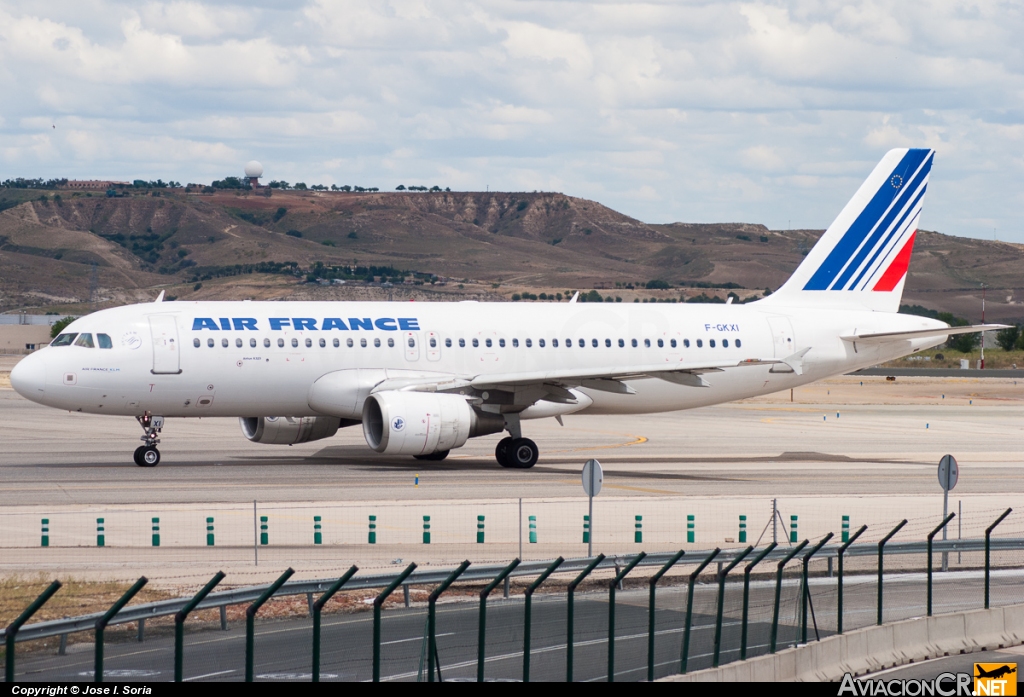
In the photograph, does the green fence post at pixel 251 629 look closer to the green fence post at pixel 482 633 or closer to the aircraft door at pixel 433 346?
the green fence post at pixel 482 633

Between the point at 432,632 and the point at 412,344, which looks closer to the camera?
the point at 432,632

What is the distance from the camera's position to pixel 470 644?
550 inches

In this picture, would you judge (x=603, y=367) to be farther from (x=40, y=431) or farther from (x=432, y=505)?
(x=40, y=431)

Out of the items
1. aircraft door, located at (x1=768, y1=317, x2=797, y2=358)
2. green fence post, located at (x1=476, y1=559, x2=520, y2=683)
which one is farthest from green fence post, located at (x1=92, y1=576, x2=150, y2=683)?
aircraft door, located at (x1=768, y1=317, x2=797, y2=358)

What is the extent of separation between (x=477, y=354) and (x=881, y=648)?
24.1m

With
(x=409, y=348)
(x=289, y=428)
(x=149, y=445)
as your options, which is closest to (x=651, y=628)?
(x=409, y=348)

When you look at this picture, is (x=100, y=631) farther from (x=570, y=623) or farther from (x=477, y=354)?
(x=477, y=354)

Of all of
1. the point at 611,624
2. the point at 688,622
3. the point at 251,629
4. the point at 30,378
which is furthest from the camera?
the point at 30,378

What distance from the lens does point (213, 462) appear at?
Answer: 4131cm

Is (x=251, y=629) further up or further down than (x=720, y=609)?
further up

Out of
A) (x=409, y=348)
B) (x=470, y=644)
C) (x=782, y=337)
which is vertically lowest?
(x=470, y=644)

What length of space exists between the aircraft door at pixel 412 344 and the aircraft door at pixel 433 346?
1.08 feet

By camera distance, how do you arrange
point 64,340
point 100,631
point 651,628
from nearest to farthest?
point 100,631, point 651,628, point 64,340

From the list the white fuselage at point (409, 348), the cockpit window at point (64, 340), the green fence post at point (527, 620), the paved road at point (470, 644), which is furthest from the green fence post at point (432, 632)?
the cockpit window at point (64, 340)
